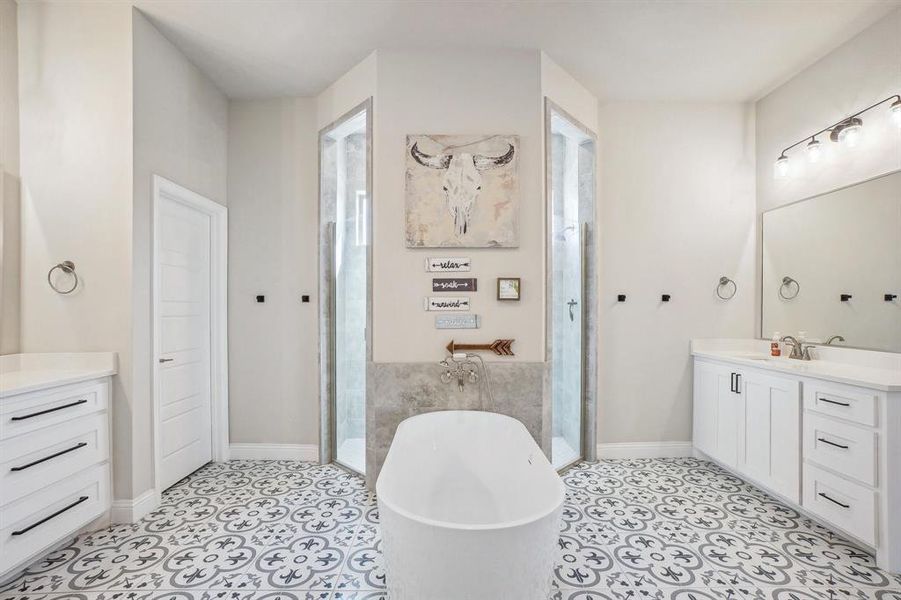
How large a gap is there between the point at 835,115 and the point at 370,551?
155 inches

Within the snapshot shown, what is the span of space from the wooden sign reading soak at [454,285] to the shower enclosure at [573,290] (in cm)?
86

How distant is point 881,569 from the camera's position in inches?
71.7

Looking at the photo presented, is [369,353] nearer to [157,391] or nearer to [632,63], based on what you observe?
[157,391]

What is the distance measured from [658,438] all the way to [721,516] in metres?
0.90

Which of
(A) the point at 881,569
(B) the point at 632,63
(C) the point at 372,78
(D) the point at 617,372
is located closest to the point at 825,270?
(D) the point at 617,372

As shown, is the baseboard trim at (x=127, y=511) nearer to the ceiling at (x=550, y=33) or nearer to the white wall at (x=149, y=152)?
the white wall at (x=149, y=152)

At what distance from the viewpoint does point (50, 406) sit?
6.05ft

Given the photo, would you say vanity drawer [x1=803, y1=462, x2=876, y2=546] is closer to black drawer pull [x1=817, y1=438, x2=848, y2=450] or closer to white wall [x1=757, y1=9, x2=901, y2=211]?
black drawer pull [x1=817, y1=438, x2=848, y2=450]

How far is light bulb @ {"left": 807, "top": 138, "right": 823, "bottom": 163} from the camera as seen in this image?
8.69 ft

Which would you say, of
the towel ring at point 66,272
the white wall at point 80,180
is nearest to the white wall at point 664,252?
→ the white wall at point 80,180

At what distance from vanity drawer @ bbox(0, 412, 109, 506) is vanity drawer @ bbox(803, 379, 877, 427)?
395cm

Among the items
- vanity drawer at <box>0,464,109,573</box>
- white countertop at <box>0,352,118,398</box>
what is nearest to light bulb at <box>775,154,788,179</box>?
white countertop at <box>0,352,118,398</box>

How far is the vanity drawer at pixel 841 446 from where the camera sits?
6.18 feet

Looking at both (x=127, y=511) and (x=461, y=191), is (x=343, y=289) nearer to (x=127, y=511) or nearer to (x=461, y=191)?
(x=461, y=191)
